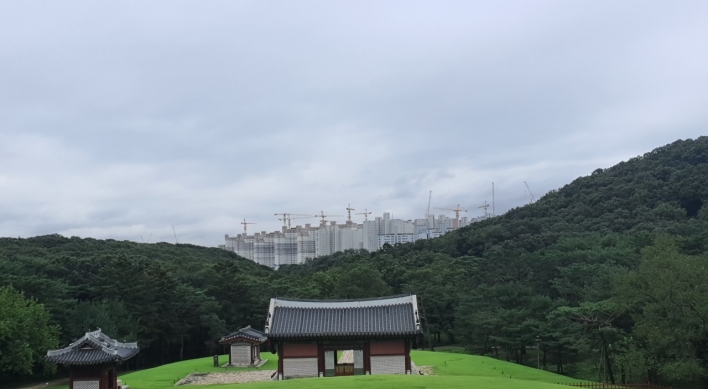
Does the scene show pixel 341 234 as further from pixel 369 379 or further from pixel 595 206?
pixel 369 379

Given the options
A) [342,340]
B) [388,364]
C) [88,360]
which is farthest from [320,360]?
[88,360]

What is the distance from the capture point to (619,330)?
31.8m

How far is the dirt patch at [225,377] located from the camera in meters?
29.7

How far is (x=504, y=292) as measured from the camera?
43.9 metres

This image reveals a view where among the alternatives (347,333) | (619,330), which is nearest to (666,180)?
(619,330)

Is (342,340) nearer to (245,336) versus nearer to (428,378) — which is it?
(428,378)

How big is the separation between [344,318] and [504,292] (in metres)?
20.5

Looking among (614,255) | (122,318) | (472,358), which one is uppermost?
(614,255)

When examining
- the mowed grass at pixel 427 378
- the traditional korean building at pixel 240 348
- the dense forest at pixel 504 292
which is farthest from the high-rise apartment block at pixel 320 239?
the traditional korean building at pixel 240 348

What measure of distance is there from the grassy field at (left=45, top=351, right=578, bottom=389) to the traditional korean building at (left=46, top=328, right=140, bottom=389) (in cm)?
376

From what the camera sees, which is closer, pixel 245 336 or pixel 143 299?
pixel 245 336

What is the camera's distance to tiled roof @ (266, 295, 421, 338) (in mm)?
26125

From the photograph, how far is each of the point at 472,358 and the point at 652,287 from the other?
12.2m

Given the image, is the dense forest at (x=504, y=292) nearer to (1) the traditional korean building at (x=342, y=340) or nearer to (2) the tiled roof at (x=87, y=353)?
(2) the tiled roof at (x=87, y=353)
